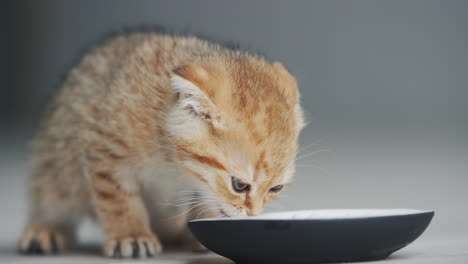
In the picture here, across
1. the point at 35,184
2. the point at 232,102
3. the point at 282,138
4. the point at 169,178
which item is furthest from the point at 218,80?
the point at 35,184

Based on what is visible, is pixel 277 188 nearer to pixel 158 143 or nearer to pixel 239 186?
pixel 239 186

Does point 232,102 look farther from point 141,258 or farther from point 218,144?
point 141,258

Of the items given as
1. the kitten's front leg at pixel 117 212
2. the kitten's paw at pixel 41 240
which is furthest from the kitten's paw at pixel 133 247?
the kitten's paw at pixel 41 240

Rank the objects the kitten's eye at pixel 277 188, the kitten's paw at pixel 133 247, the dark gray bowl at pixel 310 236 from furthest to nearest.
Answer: the kitten's paw at pixel 133 247 < the kitten's eye at pixel 277 188 < the dark gray bowl at pixel 310 236

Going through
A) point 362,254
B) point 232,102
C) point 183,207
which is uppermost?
point 232,102

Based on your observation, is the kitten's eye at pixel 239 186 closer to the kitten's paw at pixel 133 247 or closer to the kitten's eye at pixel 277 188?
the kitten's eye at pixel 277 188

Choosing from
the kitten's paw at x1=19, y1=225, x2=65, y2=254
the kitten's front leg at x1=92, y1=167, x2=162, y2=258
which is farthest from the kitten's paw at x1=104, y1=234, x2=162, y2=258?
the kitten's paw at x1=19, y1=225, x2=65, y2=254

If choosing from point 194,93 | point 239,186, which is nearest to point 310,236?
point 239,186

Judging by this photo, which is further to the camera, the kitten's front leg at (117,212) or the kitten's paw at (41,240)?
the kitten's paw at (41,240)
